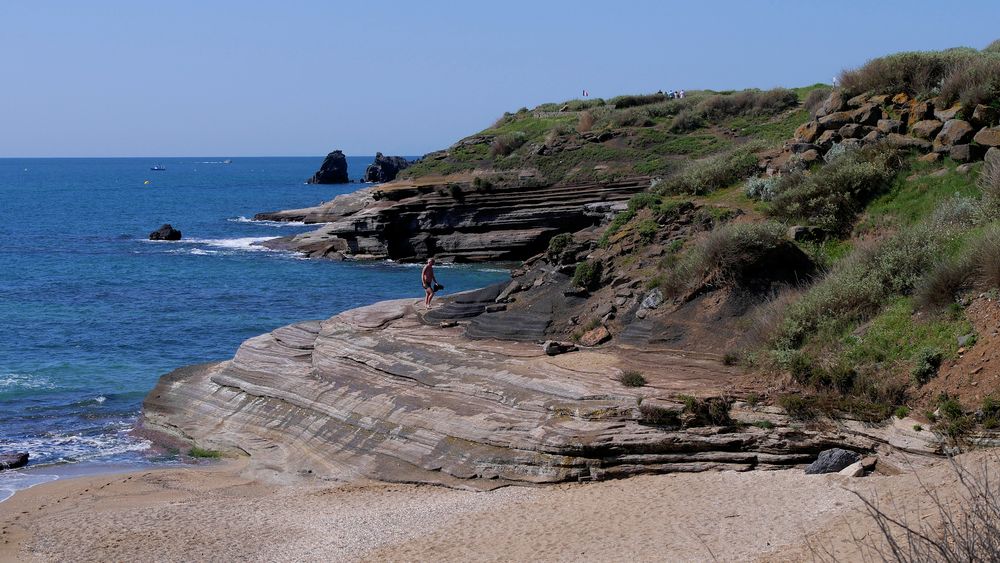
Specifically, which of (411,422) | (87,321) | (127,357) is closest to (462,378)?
(411,422)

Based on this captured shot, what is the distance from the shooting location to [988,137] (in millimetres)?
20469

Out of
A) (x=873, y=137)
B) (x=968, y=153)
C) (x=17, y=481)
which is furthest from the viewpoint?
(x=873, y=137)

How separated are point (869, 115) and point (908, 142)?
222 cm

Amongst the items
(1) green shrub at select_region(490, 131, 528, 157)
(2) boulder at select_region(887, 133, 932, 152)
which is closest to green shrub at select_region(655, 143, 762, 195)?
(2) boulder at select_region(887, 133, 932, 152)

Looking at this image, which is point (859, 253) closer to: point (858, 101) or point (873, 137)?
point (873, 137)

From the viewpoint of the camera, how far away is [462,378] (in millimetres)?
18234

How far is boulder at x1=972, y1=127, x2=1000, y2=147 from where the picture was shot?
20344mm

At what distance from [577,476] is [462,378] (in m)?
Result: 3.84

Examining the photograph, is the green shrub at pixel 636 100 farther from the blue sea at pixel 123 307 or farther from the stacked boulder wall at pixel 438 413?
the stacked boulder wall at pixel 438 413

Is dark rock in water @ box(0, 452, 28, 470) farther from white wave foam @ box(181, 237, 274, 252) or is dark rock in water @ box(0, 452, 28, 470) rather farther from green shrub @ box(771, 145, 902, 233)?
white wave foam @ box(181, 237, 274, 252)

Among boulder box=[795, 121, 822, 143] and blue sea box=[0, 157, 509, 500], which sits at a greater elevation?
boulder box=[795, 121, 822, 143]

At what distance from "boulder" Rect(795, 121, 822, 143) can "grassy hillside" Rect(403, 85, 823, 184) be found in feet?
48.2

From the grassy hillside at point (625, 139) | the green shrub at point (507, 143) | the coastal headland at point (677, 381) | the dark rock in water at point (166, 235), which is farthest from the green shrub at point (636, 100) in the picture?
the coastal headland at point (677, 381)

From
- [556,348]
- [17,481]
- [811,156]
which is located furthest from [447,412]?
[811,156]
